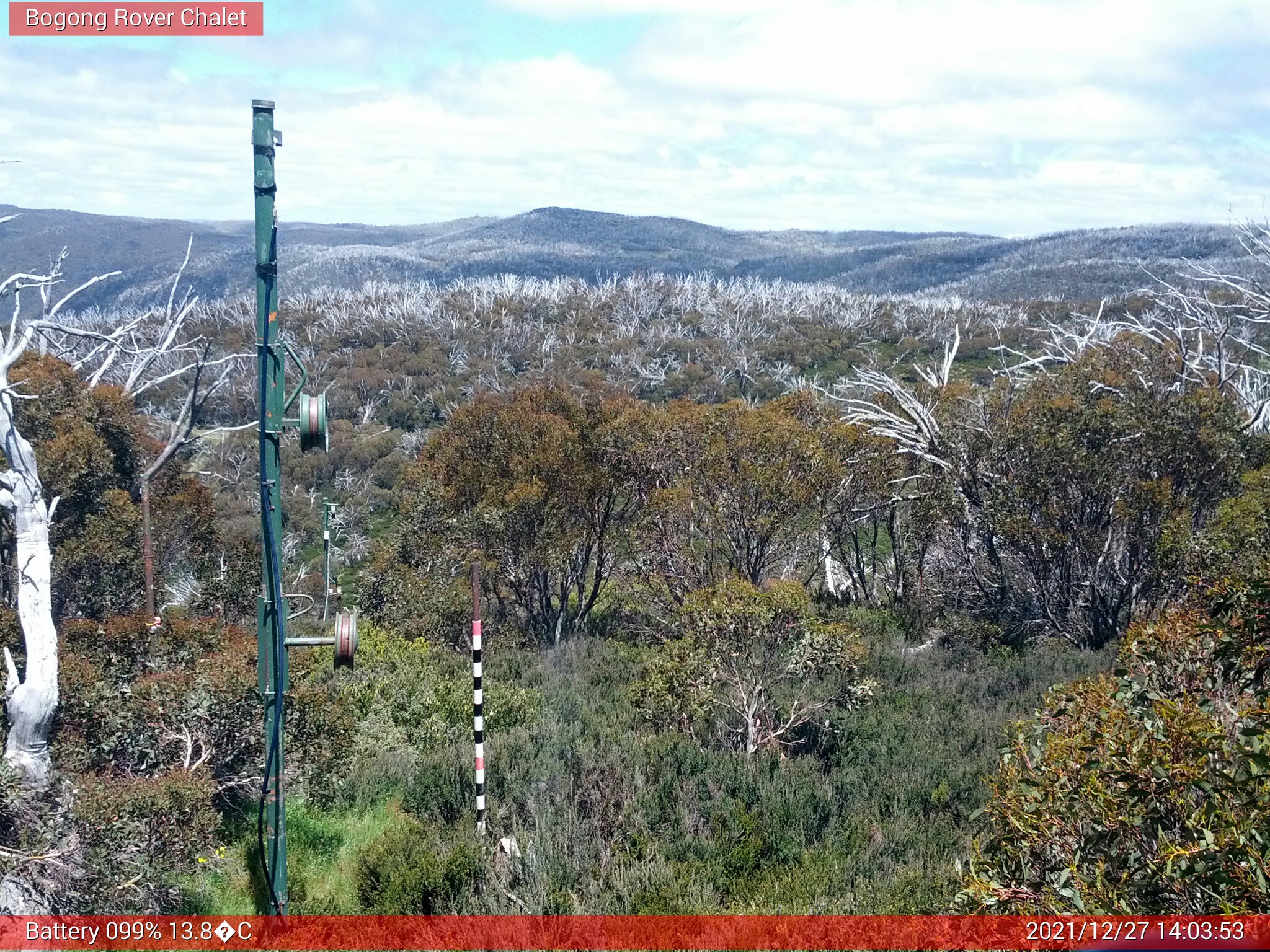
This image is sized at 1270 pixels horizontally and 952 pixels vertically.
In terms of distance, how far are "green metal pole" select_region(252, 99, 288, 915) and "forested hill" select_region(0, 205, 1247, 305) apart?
47843mm

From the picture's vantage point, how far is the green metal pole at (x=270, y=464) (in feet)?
17.6

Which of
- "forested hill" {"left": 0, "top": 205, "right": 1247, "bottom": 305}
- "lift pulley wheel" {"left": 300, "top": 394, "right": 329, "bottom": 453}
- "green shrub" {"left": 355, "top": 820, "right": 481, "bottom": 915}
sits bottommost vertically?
"green shrub" {"left": 355, "top": 820, "right": 481, "bottom": 915}

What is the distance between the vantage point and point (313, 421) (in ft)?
17.6

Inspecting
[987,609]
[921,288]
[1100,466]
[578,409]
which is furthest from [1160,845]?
[921,288]

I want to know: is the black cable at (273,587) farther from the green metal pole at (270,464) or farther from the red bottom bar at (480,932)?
the red bottom bar at (480,932)

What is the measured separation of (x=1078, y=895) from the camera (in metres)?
3.80

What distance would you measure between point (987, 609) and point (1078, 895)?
11.9 m

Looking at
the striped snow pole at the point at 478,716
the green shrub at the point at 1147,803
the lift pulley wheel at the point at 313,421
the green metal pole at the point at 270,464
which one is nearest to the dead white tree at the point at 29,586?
the green metal pole at the point at 270,464

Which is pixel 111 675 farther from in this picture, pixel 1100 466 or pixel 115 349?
pixel 1100 466

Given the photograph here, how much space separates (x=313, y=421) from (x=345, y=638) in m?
1.17

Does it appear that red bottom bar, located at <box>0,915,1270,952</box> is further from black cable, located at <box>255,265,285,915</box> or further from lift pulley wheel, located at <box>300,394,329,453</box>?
lift pulley wheel, located at <box>300,394,329,453</box>

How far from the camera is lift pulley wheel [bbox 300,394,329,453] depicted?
209 inches

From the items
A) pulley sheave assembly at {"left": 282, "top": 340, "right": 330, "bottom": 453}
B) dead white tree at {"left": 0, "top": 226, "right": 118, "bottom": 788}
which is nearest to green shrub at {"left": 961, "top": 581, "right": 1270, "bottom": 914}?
pulley sheave assembly at {"left": 282, "top": 340, "right": 330, "bottom": 453}

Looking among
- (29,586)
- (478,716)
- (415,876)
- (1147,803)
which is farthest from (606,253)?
(1147,803)
